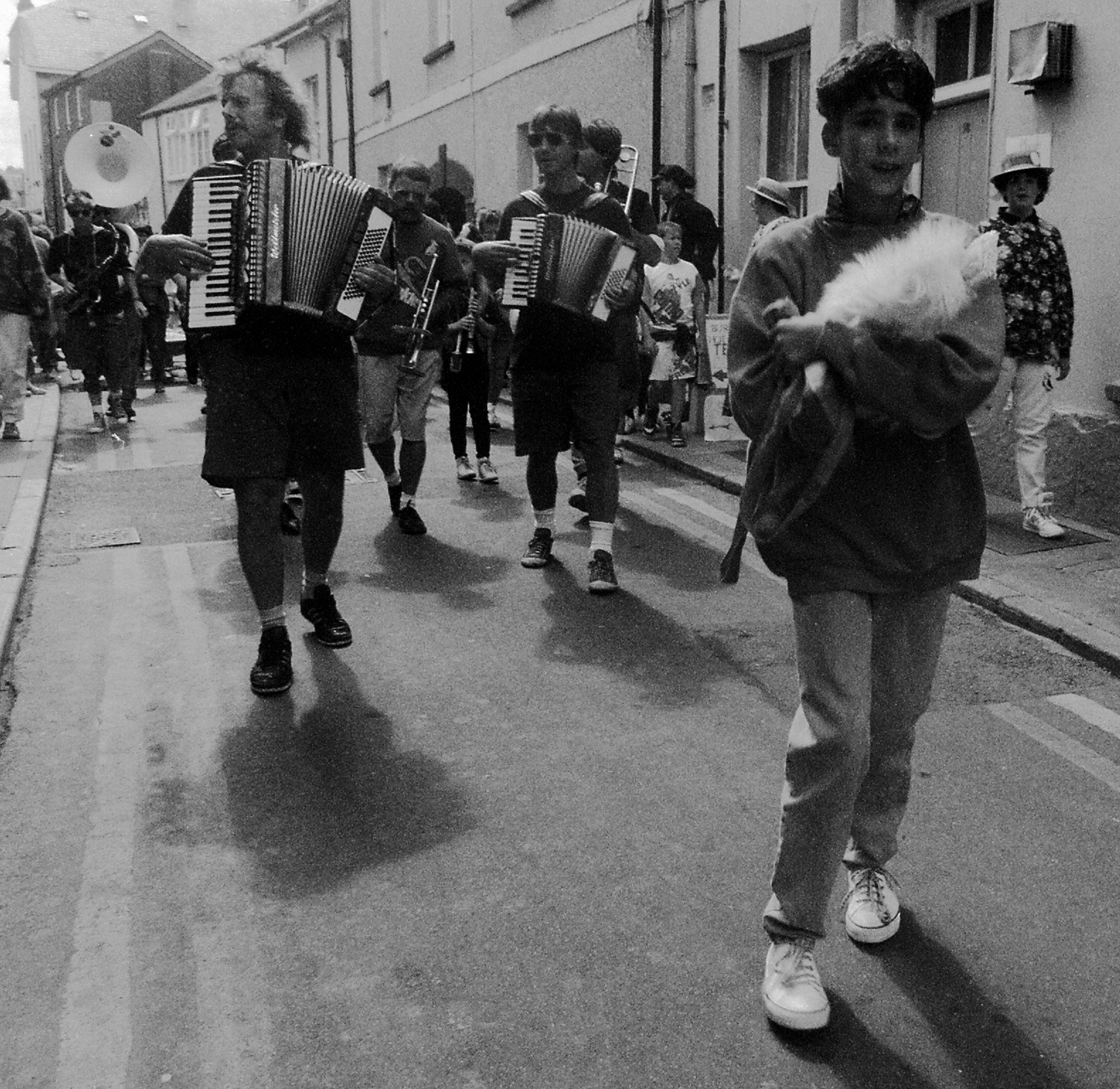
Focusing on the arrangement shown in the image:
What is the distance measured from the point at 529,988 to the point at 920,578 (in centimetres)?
115

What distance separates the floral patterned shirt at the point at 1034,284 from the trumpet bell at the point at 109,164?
16.7m

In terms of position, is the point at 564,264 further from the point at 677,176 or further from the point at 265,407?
the point at 677,176

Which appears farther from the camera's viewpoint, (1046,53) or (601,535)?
(1046,53)

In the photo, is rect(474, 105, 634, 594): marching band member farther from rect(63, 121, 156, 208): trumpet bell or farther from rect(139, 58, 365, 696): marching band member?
rect(63, 121, 156, 208): trumpet bell

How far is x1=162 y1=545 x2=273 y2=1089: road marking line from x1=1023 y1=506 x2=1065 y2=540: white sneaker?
436cm

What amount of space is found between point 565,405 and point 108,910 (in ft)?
11.7

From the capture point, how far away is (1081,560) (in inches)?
257

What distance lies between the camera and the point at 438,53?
62.6 feet

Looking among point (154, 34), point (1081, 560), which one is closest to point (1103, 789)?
point (1081, 560)

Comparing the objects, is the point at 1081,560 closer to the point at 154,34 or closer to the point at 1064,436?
the point at 1064,436

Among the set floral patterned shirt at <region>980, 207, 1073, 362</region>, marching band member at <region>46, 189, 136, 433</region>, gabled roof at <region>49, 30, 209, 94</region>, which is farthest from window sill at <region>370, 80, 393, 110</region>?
gabled roof at <region>49, 30, 209, 94</region>

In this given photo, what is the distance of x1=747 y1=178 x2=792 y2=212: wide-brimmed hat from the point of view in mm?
8797

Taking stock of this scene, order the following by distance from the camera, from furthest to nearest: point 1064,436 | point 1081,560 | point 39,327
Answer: point 39,327, point 1064,436, point 1081,560

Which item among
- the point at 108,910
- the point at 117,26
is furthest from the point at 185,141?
the point at 108,910
